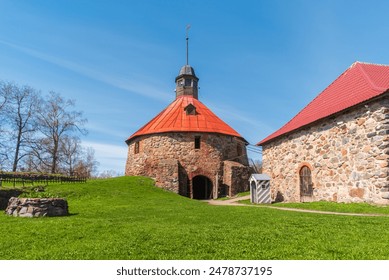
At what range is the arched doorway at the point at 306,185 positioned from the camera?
13.7 m

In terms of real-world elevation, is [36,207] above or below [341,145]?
Answer: below

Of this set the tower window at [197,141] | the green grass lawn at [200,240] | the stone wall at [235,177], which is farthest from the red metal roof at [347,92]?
the tower window at [197,141]

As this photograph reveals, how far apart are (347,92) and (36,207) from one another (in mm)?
13176

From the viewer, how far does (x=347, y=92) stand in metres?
13.1

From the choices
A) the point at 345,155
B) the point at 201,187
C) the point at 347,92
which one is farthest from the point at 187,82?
the point at 345,155

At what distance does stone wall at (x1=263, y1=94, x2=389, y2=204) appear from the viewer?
32.9 ft

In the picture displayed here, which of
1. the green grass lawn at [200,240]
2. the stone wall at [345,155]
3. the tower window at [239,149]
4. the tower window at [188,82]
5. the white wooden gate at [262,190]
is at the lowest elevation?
the green grass lawn at [200,240]

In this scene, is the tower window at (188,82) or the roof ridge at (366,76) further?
the tower window at (188,82)

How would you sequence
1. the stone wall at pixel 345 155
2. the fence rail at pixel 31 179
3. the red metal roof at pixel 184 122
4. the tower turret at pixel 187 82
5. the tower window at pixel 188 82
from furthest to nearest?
the tower window at pixel 188 82 → the tower turret at pixel 187 82 → the red metal roof at pixel 184 122 → the fence rail at pixel 31 179 → the stone wall at pixel 345 155

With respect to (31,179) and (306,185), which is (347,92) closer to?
(306,185)

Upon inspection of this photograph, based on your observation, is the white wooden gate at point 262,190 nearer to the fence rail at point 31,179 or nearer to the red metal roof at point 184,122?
the red metal roof at point 184,122

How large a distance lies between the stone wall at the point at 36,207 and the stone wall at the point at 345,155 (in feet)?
34.2

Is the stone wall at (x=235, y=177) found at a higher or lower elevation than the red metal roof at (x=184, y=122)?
lower
